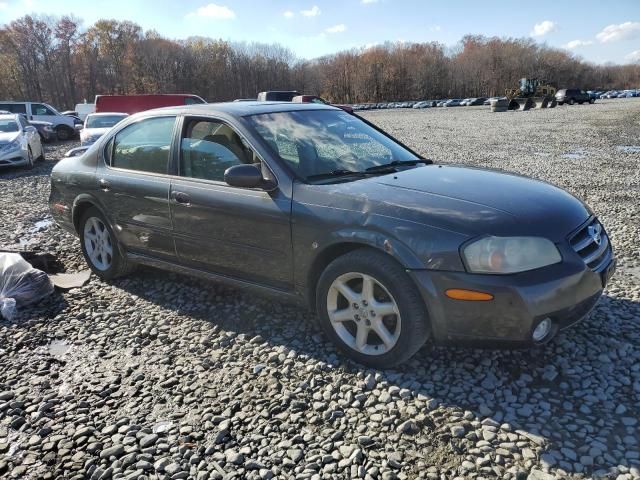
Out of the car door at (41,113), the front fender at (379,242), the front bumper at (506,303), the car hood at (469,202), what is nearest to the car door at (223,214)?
the front fender at (379,242)

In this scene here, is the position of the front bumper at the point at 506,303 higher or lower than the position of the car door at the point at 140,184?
lower

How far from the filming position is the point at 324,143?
12.8 feet

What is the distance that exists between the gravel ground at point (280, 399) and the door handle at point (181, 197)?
940mm

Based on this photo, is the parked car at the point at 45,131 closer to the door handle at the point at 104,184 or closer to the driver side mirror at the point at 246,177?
the door handle at the point at 104,184

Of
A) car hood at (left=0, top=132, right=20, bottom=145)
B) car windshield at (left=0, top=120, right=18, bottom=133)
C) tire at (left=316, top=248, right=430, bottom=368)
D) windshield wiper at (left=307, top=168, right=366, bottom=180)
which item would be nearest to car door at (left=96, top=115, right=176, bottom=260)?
windshield wiper at (left=307, top=168, right=366, bottom=180)

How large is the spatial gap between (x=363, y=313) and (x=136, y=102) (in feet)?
60.3

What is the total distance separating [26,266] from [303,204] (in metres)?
2.96

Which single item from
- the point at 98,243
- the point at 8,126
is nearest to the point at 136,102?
the point at 8,126

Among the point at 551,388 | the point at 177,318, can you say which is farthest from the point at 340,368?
the point at 177,318

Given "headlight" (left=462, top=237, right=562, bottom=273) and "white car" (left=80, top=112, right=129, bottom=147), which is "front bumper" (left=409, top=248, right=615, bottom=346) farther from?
"white car" (left=80, top=112, right=129, bottom=147)

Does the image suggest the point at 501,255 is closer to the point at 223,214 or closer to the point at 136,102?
the point at 223,214

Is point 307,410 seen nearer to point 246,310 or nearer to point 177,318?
point 246,310

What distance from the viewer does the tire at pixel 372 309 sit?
2924 mm

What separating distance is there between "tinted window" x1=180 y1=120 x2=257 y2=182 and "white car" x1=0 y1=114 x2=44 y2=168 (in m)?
11.7
